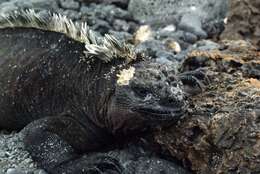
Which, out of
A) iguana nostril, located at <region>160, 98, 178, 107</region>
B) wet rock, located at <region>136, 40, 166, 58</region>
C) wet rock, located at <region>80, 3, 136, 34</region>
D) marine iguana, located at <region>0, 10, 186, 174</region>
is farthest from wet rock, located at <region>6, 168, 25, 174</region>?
wet rock, located at <region>80, 3, 136, 34</region>

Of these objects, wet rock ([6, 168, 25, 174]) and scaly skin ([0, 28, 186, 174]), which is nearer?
scaly skin ([0, 28, 186, 174])

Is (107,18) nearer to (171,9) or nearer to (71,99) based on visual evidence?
(171,9)

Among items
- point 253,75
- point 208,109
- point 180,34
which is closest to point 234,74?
point 253,75

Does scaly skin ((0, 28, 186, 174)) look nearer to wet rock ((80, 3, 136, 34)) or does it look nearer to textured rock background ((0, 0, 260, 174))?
textured rock background ((0, 0, 260, 174))

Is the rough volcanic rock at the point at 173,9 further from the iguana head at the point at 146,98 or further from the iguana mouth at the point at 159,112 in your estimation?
the iguana mouth at the point at 159,112

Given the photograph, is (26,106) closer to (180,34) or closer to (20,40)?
(20,40)

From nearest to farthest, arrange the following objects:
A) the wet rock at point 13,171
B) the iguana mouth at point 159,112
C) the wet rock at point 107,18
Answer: the iguana mouth at point 159,112
the wet rock at point 13,171
the wet rock at point 107,18

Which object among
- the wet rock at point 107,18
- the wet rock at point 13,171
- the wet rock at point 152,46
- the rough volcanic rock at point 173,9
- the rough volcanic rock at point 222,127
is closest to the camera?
the rough volcanic rock at point 222,127

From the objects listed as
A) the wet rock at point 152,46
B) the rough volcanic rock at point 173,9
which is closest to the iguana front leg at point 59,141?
the wet rock at point 152,46
